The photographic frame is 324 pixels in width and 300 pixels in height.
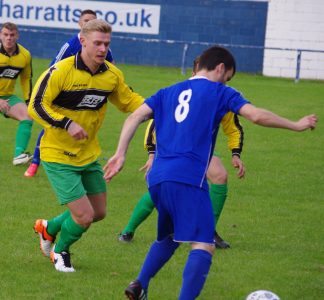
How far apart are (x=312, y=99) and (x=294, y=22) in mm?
5709

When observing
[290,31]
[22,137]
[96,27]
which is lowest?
[22,137]

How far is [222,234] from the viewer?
8.93m

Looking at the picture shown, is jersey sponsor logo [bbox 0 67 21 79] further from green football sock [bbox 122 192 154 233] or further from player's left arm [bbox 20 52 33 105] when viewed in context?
green football sock [bbox 122 192 154 233]

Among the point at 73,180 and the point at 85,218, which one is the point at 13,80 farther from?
the point at 85,218

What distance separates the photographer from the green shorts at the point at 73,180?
7078 millimetres

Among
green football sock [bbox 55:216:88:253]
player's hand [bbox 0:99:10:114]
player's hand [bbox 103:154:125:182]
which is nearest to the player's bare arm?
player's hand [bbox 103:154:125:182]

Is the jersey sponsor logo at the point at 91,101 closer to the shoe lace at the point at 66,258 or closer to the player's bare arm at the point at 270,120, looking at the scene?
the shoe lace at the point at 66,258

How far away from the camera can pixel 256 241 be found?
8.70m

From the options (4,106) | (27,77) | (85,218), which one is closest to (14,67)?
(27,77)

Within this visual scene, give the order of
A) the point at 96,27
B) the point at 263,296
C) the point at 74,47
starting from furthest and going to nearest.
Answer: the point at 74,47
the point at 96,27
the point at 263,296

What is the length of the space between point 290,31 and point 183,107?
2037 cm

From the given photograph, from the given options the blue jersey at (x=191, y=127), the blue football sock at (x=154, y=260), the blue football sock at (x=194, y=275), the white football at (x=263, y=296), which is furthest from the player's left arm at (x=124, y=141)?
the white football at (x=263, y=296)

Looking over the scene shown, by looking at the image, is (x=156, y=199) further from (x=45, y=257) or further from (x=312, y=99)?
(x=312, y=99)

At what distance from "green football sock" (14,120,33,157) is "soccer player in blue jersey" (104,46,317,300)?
652cm
